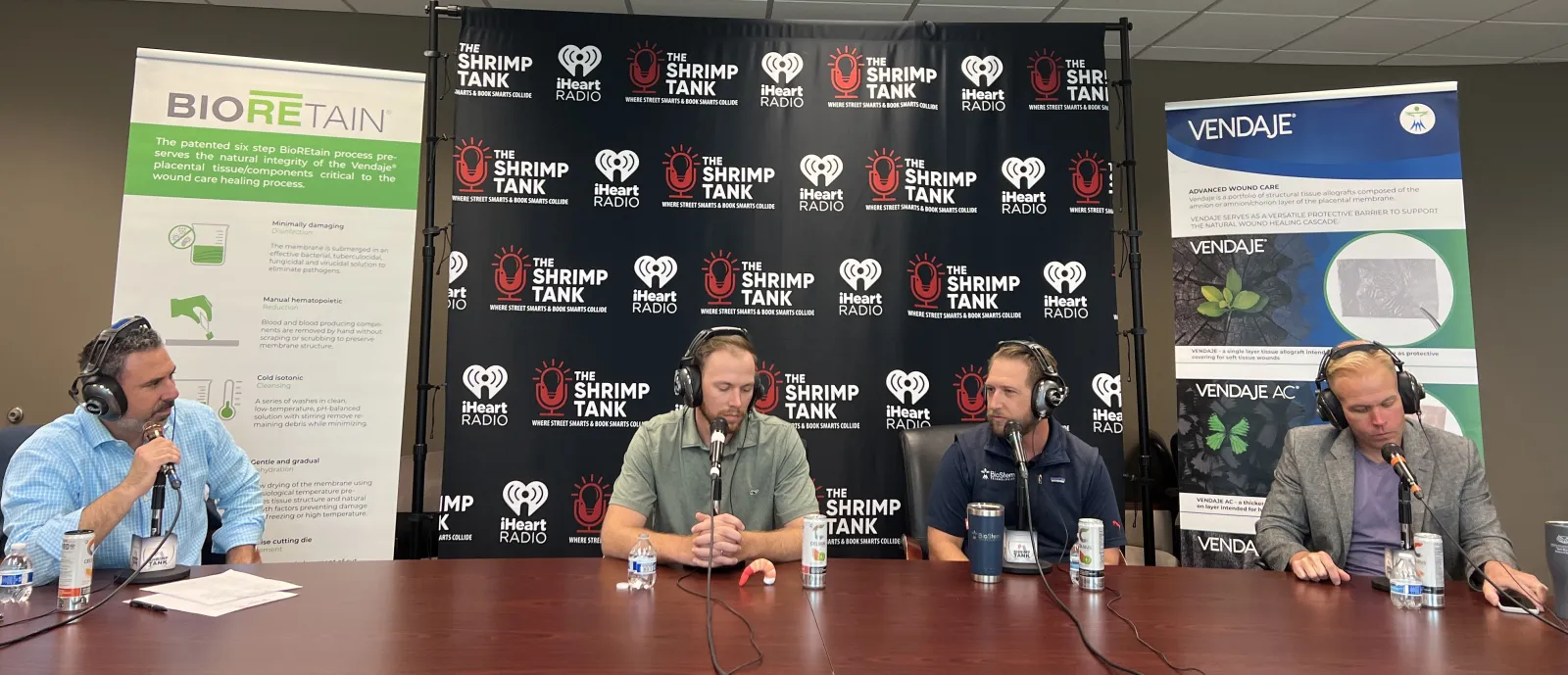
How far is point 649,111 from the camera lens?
3590 mm

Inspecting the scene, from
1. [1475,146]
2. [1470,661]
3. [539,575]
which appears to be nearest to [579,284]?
[539,575]

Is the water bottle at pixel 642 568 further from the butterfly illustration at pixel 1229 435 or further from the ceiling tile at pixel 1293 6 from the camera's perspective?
the ceiling tile at pixel 1293 6

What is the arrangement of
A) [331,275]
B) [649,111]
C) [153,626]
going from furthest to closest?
[649,111], [331,275], [153,626]

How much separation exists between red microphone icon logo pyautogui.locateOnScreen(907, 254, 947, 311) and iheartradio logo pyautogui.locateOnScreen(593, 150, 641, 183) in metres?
1.30

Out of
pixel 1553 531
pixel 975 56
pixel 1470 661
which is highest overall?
pixel 975 56

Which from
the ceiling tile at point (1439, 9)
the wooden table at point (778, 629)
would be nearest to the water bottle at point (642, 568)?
the wooden table at point (778, 629)

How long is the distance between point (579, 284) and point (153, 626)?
7.11 ft

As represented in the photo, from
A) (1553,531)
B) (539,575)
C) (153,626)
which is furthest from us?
(539,575)

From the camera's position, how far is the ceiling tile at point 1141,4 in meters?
4.17

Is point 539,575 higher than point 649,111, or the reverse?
point 649,111

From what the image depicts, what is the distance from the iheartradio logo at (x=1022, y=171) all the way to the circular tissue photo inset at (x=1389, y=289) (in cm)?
133

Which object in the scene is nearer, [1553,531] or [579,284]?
[1553,531]

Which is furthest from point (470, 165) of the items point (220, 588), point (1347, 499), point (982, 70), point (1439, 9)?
point (1439, 9)

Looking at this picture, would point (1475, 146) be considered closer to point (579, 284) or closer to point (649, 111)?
point (649, 111)
